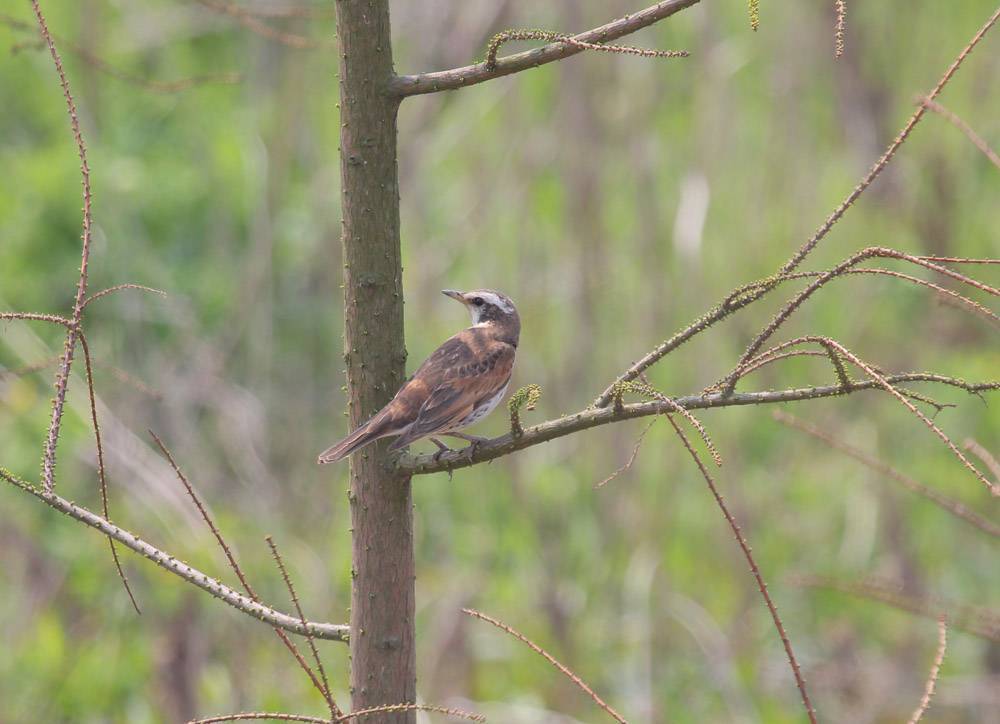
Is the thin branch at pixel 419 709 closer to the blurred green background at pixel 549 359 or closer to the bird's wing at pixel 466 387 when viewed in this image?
the bird's wing at pixel 466 387

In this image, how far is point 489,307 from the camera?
19.6 feet

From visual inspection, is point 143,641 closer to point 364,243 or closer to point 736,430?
point 736,430

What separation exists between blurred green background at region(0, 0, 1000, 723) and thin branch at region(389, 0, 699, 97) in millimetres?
5729

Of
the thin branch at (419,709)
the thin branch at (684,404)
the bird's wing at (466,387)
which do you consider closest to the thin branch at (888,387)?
the thin branch at (684,404)

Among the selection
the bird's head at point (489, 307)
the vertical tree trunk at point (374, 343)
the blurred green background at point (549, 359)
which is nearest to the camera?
the vertical tree trunk at point (374, 343)

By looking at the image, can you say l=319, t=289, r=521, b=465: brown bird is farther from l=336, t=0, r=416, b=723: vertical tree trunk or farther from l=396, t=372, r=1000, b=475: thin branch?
l=396, t=372, r=1000, b=475: thin branch

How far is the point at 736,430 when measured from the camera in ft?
35.3

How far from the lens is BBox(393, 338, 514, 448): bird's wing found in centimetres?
458

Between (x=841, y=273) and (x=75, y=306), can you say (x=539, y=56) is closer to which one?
(x=841, y=273)

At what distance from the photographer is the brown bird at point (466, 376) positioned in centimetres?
429

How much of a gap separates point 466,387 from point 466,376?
70mm

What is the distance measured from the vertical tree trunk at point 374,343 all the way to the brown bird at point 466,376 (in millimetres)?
581

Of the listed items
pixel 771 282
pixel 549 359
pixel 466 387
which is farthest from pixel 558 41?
pixel 549 359

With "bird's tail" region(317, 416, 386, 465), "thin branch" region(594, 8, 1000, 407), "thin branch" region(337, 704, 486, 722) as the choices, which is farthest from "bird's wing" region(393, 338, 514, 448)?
"thin branch" region(594, 8, 1000, 407)
